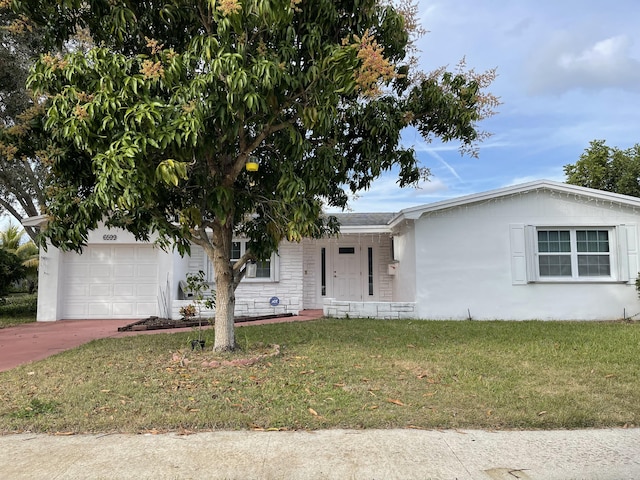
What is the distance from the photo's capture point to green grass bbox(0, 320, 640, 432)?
4371 mm

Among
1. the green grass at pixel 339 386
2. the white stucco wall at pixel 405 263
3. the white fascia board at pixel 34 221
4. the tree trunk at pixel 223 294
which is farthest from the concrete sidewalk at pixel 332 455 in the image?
the white fascia board at pixel 34 221

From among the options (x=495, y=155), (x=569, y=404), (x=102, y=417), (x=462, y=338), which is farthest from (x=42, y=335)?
(x=495, y=155)

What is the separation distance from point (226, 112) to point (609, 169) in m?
21.5

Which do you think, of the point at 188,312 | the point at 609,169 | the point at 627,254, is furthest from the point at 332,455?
the point at 609,169

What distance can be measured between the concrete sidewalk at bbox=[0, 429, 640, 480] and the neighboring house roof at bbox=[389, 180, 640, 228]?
7589mm

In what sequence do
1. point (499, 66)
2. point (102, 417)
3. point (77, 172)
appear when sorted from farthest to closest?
1. point (499, 66)
2. point (77, 172)
3. point (102, 417)

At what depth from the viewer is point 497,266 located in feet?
37.9

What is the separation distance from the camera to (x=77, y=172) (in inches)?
243

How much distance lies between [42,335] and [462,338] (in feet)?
29.7

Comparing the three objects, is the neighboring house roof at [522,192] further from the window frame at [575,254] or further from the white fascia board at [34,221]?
the white fascia board at [34,221]

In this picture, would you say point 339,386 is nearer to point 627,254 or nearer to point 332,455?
point 332,455

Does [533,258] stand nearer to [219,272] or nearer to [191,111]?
[219,272]

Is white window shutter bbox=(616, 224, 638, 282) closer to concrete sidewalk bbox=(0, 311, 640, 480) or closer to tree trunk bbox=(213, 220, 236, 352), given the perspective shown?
concrete sidewalk bbox=(0, 311, 640, 480)

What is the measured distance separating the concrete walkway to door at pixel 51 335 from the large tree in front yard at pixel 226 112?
2985 mm
